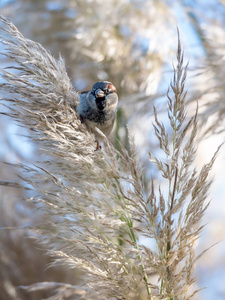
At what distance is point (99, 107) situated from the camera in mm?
1155

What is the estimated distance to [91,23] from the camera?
2.09m

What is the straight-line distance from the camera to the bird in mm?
1121

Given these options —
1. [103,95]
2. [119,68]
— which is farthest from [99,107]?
[119,68]

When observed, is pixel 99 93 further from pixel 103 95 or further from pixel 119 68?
pixel 119 68

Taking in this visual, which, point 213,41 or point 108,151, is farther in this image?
point 213,41

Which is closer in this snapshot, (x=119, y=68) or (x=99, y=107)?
(x=99, y=107)

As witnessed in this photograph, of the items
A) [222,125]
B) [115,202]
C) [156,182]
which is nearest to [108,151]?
[115,202]

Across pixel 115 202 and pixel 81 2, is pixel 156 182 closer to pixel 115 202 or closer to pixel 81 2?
pixel 115 202

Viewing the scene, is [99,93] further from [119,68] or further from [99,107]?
[119,68]

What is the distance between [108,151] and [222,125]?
61 cm

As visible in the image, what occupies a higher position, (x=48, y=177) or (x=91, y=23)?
(x=91, y=23)

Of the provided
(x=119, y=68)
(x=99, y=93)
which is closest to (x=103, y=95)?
(x=99, y=93)

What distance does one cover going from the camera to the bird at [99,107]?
1.12 m

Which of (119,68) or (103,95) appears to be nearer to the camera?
(103,95)
